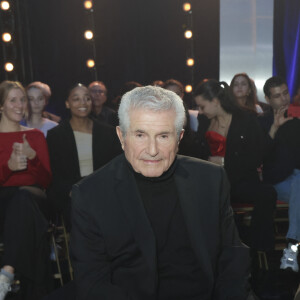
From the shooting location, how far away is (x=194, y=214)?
1921mm

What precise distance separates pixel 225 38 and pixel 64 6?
2.61m


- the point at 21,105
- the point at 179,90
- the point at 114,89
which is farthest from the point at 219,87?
the point at 114,89

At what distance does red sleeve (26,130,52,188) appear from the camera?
13.3 ft

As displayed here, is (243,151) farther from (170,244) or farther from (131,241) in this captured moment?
(131,241)

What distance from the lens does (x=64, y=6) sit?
25.1ft

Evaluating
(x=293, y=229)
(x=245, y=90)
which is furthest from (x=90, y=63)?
(x=293, y=229)

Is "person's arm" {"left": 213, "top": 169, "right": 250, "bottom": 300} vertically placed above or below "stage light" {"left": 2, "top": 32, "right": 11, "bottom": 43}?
below

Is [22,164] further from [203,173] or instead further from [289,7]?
[289,7]

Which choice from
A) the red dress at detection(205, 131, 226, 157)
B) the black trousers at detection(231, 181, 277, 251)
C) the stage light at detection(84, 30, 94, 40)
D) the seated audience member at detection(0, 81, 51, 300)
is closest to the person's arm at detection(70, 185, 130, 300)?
the seated audience member at detection(0, 81, 51, 300)

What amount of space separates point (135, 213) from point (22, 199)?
6.73ft

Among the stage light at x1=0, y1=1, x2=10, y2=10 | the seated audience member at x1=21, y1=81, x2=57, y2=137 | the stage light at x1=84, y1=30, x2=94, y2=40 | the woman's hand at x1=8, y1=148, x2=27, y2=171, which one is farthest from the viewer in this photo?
the stage light at x1=84, y1=30, x2=94, y2=40

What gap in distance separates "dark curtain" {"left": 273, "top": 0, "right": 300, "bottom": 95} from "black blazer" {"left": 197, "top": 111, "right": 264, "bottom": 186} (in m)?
3.90

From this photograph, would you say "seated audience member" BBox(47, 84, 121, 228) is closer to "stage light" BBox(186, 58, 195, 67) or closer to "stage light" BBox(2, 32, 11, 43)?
"stage light" BBox(2, 32, 11, 43)

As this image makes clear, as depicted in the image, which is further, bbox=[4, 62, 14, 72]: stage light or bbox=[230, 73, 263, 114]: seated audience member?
bbox=[4, 62, 14, 72]: stage light
